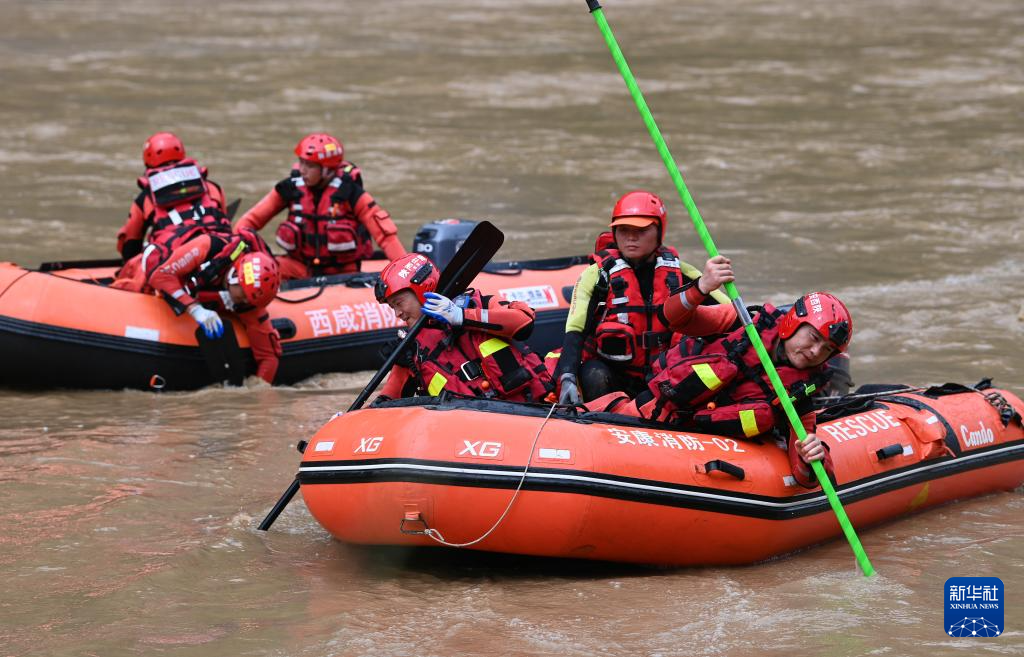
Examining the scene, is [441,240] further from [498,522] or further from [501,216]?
[501,216]

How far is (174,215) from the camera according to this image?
8.20m

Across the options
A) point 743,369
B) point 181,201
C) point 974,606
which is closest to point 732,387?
point 743,369

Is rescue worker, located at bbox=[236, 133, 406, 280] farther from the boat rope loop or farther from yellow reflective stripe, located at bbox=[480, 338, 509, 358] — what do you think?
the boat rope loop

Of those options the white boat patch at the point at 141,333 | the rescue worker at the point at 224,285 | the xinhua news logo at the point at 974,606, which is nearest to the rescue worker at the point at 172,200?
the rescue worker at the point at 224,285

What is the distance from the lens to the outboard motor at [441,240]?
27.9 feet

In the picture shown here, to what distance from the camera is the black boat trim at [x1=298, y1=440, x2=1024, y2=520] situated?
16.3 ft

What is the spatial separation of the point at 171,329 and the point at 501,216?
506cm

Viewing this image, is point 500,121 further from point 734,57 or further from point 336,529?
point 336,529

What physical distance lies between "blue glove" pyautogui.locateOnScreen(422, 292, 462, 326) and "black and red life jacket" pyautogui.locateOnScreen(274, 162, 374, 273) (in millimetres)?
3627

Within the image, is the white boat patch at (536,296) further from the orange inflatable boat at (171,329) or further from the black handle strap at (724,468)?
the black handle strap at (724,468)

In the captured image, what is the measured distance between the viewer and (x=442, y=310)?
539 cm

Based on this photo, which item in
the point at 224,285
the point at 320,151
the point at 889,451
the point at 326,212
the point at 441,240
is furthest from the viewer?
the point at 326,212

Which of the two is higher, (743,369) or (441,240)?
(441,240)

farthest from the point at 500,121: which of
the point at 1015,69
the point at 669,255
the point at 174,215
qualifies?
the point at 669,255
